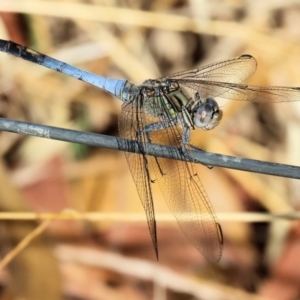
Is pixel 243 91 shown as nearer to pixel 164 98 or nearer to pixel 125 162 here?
pixel 164 98

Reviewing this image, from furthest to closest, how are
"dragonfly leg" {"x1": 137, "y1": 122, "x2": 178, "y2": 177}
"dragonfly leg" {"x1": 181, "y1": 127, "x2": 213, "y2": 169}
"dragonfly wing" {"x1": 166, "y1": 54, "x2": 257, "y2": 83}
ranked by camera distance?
"dragonfly wing" {"x1": 166, "y1": 54, "x2": 257, "y2": 83} < "dragonfly leg" {"x1": 137, "y1": 122, "x2": 178, "y2": 177} < "dragonfly leg" {"x1": 181, "y1": 127, "x2": 213, "y2": 169}

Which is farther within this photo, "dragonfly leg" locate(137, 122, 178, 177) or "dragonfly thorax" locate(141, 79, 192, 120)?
"dragonfly thorax" locate(141, 79, 192, 120)

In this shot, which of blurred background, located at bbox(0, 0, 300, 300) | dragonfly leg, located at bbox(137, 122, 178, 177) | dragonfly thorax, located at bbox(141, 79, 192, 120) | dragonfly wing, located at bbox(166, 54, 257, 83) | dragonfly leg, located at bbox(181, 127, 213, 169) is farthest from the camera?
blurred background, located at bbox(0, 0, 300, 300)

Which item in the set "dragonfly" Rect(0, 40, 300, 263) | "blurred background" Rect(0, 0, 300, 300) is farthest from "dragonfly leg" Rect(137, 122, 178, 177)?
"blurred background" Rect(0, 0, 300, 300)

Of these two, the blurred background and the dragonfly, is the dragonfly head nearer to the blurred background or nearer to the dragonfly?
the dragonfly

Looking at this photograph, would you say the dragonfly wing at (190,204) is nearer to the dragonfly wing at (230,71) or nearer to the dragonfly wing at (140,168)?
A: the dragonfly wing at (140,168)

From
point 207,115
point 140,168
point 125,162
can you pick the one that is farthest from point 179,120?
point 125,162

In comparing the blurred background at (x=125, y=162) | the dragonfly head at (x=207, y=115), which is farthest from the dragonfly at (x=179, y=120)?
the blurred background at (x=125, y=162)
